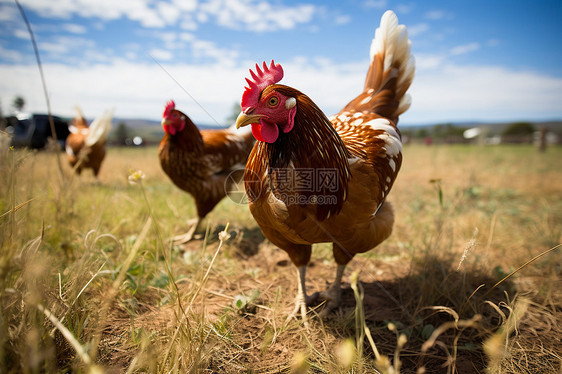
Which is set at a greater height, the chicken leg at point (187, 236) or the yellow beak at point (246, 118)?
the yellow beak at point (246, 118)

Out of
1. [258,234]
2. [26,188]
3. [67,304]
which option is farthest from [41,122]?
[67,304]

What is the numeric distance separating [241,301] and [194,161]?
6.44ft

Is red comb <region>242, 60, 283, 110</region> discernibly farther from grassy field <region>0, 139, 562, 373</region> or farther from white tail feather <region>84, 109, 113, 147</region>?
white tail feather <region>84, 109, 113, 147</region>

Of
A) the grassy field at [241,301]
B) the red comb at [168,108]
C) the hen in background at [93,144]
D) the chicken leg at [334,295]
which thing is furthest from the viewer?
the hen in background at [93,144]

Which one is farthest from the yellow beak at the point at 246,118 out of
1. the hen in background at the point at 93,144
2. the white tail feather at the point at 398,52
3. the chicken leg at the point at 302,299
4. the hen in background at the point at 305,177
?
the hen in background at the point at 93,144

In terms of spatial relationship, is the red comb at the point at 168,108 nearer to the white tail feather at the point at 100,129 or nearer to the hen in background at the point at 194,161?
the hen in background at the point at 194,161

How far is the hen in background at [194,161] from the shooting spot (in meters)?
3.29

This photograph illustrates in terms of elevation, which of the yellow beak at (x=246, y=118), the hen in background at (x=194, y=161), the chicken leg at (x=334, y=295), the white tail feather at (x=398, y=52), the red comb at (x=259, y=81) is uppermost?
the white tail feather at (x=398, y=52)

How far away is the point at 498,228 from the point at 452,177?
4458mm

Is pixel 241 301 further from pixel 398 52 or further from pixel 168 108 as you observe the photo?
pixel 398 52

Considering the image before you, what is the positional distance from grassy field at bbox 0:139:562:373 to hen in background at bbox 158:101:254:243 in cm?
50

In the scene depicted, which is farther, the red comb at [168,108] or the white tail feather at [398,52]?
the red comb at [168,108]

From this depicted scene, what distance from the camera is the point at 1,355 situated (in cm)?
92

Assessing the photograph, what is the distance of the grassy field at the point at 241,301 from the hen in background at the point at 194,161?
0.50m
